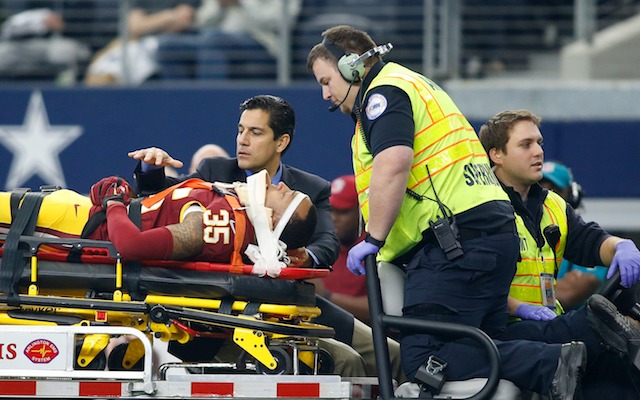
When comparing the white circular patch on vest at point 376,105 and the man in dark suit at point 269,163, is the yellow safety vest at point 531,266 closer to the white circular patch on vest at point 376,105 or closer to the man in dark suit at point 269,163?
the man in dark suit at point 269,163

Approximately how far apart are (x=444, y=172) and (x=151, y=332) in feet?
4.48

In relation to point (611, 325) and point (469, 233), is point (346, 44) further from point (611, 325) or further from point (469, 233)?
point (611, 325)

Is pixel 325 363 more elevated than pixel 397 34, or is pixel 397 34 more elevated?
pixel 397 34

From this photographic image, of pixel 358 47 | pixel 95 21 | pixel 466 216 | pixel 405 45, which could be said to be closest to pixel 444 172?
pixel 466 216

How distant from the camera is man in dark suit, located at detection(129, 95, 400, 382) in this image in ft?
18.7

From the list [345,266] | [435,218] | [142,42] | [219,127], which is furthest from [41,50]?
[435,218]

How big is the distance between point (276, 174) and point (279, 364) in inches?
51.7

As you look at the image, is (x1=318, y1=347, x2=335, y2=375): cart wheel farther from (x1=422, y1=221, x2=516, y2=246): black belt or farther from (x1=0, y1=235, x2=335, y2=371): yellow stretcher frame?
(x1=422, y1=221, x2=516, y2=246): black belt

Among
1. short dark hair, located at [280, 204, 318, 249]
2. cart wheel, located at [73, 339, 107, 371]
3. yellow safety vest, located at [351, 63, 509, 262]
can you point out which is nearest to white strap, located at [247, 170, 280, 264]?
short dark hair, located at [280, 204, 318, 249]

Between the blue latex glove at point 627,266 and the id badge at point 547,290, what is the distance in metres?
0.31

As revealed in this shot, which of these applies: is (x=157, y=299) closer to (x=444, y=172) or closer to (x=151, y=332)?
(x=151, y=332)

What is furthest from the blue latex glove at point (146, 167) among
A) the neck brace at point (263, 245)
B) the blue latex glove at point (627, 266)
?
the blue latex glove at point (627, 266)

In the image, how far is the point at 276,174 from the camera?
19.9ft

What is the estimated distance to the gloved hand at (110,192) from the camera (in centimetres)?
526
